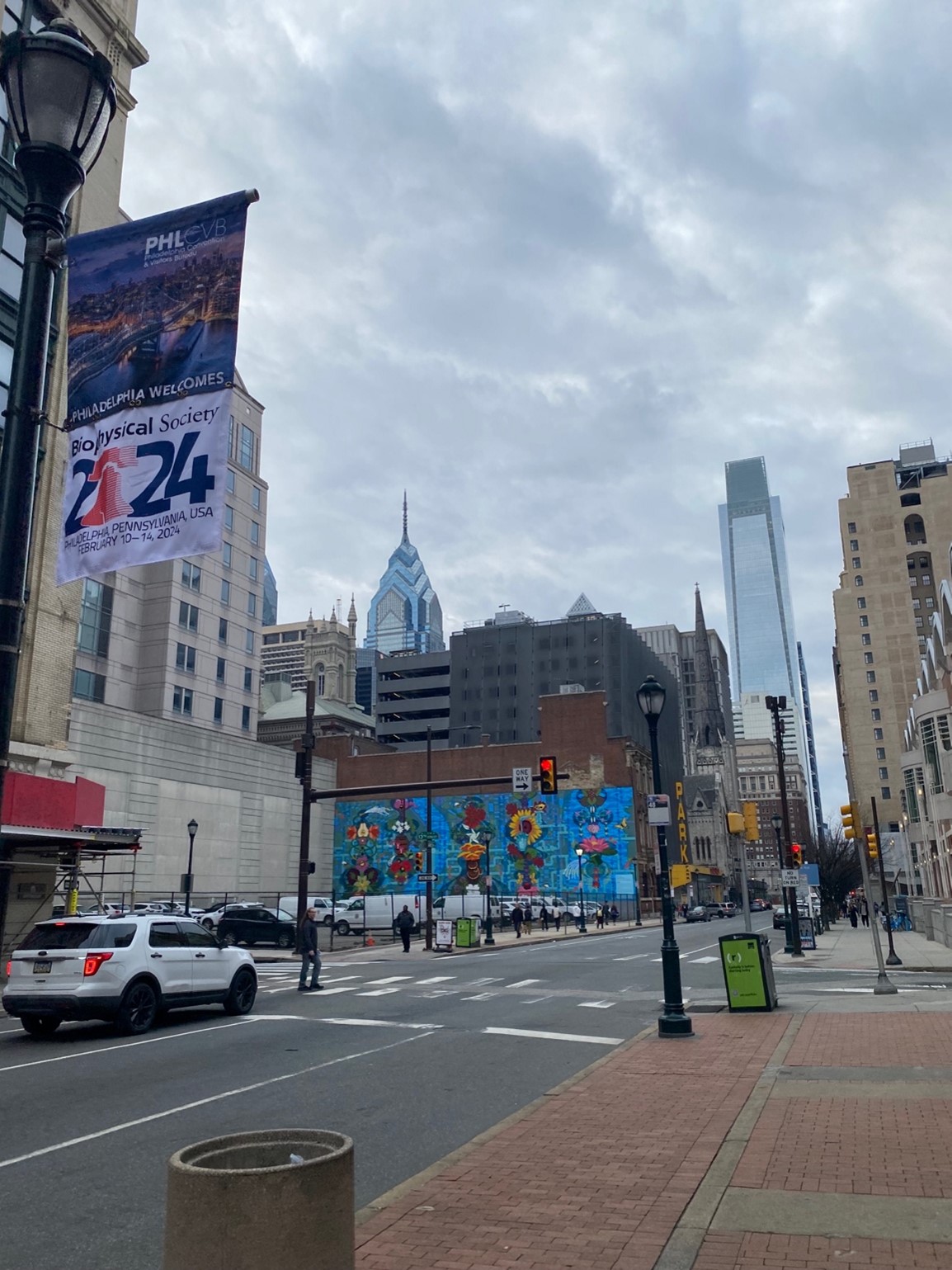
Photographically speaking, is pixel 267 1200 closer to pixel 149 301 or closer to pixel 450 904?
pixel 149 301

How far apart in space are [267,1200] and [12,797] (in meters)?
21.2

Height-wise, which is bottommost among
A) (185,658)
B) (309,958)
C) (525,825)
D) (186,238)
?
(309,958)

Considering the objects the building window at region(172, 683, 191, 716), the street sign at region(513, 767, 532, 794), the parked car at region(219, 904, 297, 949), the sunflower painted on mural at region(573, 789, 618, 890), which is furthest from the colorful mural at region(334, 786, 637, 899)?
the street sign at region(513, 767, 532, 794)

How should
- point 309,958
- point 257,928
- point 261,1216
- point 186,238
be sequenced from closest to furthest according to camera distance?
1. point 261,1216
2. point 186,238
3. point 309,958
4. point 257,928

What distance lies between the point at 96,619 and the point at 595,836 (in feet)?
133

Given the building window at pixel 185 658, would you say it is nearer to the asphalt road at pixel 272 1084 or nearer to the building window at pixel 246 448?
the building window at pixel 246 448

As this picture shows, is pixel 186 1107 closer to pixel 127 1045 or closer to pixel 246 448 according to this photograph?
pixel 127 1045

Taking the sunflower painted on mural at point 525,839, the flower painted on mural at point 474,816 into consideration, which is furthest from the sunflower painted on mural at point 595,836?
the flower painted on mural at point 474,816

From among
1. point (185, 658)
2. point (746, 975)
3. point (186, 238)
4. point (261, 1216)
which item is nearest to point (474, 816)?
point (185, 658)

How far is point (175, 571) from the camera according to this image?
67875 mm

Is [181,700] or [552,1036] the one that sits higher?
[181,700]

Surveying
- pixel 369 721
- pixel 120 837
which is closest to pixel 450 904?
pixel 120 837

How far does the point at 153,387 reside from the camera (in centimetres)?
818

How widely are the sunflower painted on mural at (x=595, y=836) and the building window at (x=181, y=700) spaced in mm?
30791
